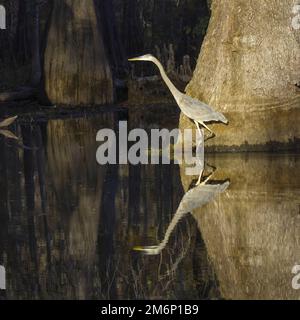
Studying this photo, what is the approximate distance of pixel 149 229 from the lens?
1039 centimetres

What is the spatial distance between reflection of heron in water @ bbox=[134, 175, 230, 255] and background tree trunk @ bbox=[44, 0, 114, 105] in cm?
1365

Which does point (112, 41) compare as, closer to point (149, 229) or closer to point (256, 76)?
point (256, 76)

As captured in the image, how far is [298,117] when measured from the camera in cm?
1547

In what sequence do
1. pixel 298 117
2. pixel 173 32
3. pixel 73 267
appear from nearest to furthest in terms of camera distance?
1. pixel 73 267
2. pixel 298 117
3. pixel 173 32

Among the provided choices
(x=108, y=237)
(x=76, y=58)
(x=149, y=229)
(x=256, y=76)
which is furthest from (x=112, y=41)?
(x=108, y=237)

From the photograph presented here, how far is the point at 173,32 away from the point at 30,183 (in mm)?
32445

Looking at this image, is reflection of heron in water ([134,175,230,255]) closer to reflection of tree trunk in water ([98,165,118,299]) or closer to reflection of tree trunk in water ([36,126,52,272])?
reflection of tree trunk in water ([98,165,118,299])

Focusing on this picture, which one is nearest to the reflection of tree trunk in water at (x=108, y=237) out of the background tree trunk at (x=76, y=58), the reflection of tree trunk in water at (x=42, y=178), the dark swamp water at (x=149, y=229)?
the dark swamp water at (x=149, y=229)

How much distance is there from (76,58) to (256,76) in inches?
453

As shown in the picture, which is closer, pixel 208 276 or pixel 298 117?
pixel 208 276

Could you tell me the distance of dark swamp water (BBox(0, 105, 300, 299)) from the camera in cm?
823
